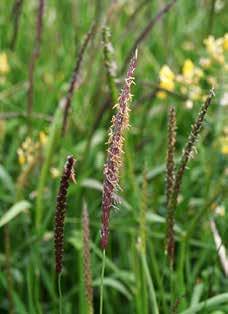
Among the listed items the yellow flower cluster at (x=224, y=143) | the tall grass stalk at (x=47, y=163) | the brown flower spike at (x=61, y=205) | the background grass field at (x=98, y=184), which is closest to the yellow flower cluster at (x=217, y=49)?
the background grass field at (x=98, y=184)

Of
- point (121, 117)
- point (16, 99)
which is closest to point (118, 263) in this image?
point (16, 99)

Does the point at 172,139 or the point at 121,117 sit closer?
the point at 121,117

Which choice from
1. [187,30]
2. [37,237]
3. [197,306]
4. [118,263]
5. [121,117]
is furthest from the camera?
[187,30]

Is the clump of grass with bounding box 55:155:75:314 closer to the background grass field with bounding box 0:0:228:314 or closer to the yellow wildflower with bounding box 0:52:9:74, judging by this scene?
the background grass field with bounding box 0:0:228:314

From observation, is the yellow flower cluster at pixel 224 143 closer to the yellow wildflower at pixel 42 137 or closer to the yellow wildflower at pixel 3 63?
the yellow wildflower at pixel 42 137

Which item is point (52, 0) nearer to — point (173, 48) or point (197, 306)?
point (173, 48)

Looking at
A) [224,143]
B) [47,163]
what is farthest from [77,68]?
[224,143]

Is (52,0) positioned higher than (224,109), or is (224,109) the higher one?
(52,0)

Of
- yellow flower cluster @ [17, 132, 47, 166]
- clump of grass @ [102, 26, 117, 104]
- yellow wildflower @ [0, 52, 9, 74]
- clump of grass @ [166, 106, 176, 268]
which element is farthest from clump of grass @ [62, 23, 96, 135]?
yellow wildflower @ [0, 52, 9, 74]
